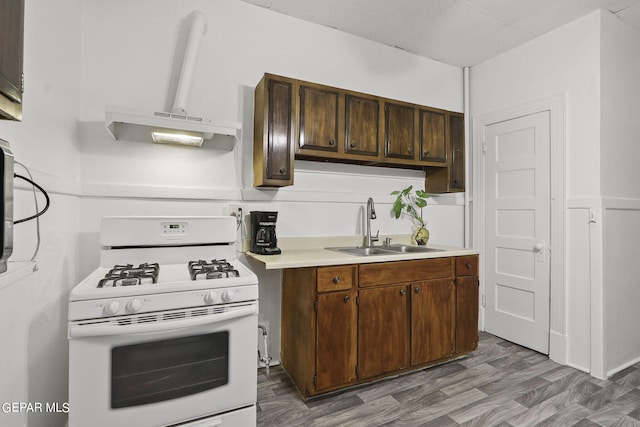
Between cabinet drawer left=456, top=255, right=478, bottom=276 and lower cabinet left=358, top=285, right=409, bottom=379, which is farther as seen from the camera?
cabinet drawer left=456, top=255, right=478, bottom=276

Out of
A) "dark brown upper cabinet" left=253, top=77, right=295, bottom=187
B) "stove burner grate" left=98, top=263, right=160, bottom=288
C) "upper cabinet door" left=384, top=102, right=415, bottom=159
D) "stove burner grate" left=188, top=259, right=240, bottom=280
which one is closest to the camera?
"stove burner grate" left=98, top=263, right=160, bottom=288

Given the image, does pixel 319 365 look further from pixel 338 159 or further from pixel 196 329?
pixel 338 159

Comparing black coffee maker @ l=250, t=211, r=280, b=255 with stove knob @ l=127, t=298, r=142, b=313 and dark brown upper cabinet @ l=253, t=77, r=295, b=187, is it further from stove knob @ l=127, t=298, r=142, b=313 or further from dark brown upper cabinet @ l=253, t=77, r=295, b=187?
stove knob @ l=127, t=298, r=142, b=313

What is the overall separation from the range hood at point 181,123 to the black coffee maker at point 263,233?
1.85 ft

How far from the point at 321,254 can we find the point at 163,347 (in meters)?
1.16

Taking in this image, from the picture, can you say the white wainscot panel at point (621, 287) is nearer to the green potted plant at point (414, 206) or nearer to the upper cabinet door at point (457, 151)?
the upper cabinet door at point (457, 151)

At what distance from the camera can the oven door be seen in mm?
1317

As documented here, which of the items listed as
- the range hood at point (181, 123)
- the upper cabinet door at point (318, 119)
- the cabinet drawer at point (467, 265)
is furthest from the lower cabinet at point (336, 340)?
the range hood at point (181, 123)

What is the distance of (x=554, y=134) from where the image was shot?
273 cm

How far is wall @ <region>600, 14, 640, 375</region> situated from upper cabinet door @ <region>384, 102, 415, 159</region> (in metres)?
1.39

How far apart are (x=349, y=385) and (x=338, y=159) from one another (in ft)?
5.36

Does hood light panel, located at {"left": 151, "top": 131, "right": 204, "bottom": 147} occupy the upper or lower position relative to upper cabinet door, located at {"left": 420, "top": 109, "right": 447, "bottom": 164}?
lower

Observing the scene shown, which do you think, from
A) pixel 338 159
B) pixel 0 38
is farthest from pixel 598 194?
pixel 0 38

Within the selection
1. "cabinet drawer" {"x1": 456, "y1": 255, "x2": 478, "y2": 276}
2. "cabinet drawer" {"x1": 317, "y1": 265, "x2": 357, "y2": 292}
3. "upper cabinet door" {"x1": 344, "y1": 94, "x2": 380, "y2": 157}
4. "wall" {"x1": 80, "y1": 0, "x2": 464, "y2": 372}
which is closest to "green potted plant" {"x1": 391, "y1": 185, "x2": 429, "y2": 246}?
"wall" {"x1": 80, "y1": 0, "x2": 464, "y2": 372}
